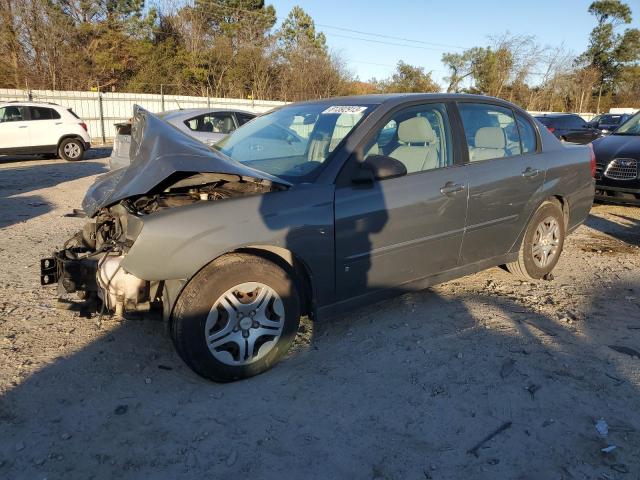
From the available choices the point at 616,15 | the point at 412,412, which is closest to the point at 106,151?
the point at 412,412

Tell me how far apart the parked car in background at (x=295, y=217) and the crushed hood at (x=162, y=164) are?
0.01 meters

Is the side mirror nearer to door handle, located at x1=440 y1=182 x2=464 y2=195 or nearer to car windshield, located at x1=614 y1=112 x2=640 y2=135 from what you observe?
door handle, located at x1=440 y1=182 x2=464 y2=195

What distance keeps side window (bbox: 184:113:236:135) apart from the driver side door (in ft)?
21.0

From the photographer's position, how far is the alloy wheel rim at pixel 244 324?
2.85m

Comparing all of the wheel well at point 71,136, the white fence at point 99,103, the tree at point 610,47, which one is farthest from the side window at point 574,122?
the tree at point 610,47

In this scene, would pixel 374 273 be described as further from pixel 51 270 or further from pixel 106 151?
pixel 106 151

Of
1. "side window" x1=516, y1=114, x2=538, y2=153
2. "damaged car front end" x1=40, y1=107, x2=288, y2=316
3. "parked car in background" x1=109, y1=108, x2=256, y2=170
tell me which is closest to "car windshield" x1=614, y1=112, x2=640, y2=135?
"side window" x1=516, y1=114, x2=538, y2=153

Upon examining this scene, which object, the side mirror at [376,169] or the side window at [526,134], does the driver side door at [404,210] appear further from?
the side window at [526,134]

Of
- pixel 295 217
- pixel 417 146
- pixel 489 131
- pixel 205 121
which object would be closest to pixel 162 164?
pixel 295 217

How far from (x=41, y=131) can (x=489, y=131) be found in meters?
14.0

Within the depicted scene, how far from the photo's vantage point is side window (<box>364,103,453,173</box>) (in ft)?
11.9

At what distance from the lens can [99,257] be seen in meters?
3.08

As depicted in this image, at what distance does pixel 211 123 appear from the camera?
9.73 meters

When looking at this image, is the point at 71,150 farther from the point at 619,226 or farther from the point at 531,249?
the point at 619,226
